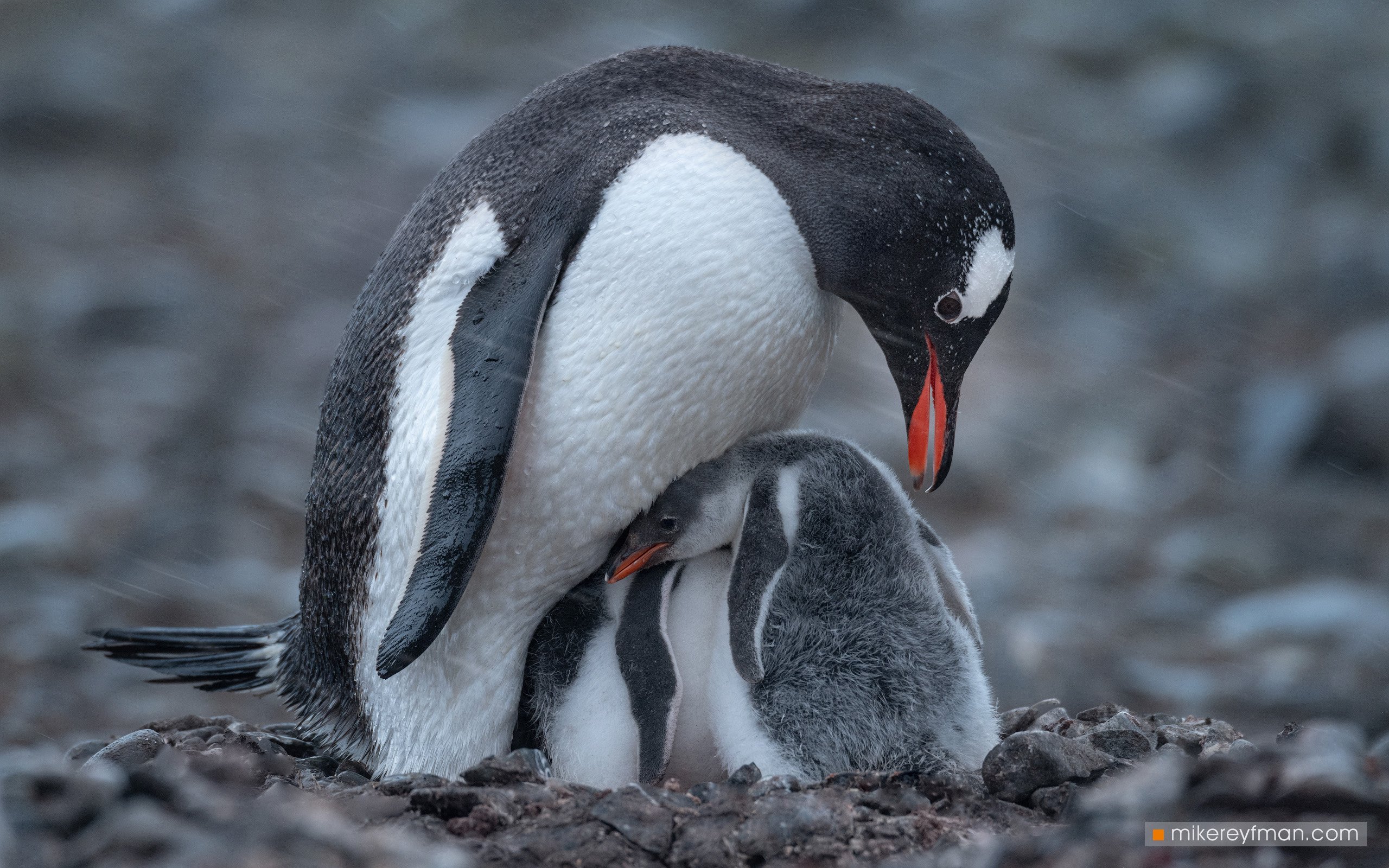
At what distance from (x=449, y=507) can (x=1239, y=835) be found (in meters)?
1.20

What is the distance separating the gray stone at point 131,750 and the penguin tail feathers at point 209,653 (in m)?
0.54

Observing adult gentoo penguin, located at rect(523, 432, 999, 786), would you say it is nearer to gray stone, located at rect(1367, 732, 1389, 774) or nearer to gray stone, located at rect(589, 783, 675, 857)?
gray stone, located at rect(589, 783, 675, 857)

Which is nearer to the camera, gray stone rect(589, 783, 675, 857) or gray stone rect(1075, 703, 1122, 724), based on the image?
gray stone rect(589, 783, 675, 857)

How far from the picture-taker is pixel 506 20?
12.3 m

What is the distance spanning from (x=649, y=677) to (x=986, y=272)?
0.83 meters

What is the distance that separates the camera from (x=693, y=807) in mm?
1921

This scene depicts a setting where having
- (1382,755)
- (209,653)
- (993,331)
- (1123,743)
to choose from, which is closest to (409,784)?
(209,653)

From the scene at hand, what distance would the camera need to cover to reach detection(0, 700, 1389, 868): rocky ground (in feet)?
4.82

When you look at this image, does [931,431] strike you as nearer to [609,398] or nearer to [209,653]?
[609,398]

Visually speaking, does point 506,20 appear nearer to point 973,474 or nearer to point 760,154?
point 973,474

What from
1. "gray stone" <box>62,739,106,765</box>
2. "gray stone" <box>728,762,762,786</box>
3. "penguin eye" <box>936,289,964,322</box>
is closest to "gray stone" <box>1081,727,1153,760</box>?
"gray stone" <box>728,762,762,786</box>

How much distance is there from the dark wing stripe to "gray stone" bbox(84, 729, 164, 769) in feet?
2.46

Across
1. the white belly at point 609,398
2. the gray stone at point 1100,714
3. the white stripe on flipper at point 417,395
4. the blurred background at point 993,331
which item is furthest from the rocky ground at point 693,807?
the blurred background at point 993,331

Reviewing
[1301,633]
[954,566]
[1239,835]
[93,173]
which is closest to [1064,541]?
[1301,633]
